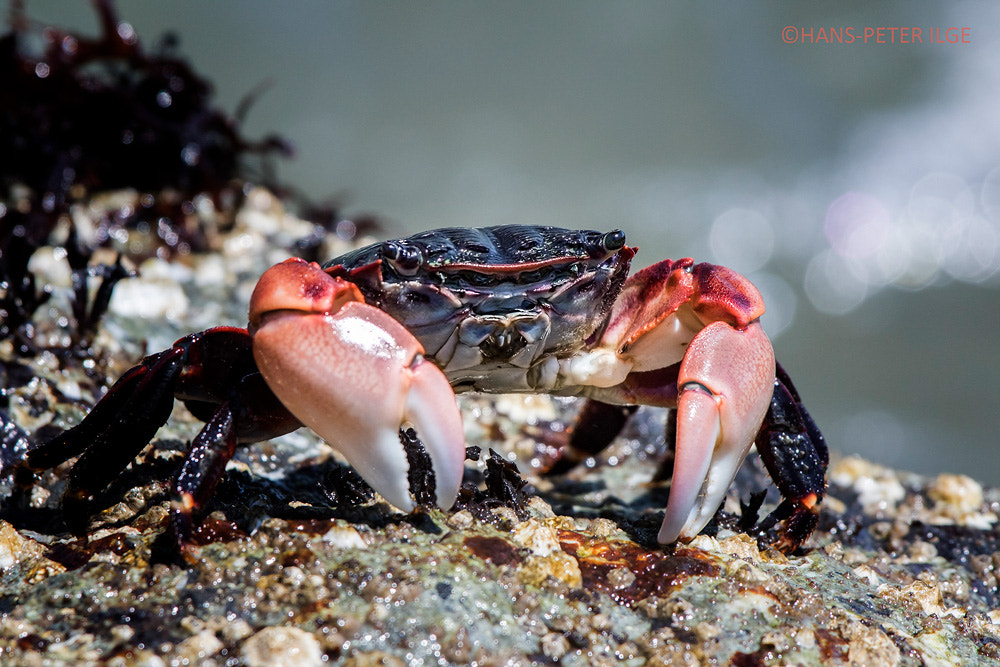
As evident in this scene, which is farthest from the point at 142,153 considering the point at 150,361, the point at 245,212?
the point at 150,361

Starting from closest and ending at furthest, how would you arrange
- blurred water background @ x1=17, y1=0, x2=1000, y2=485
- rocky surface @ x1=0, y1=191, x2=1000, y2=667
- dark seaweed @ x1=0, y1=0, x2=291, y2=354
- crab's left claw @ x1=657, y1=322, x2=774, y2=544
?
Answer: 1. rocky surface @ x1=0, y1=191, x2=1000, y2=667
2. crab's left claw @ x1=657, y1=322, x2=774, y2=544
3. dark seaweed @ x1=0, y1=0, x2=291, y2=354
4. blurred water background @ x1=17, y1=0, x2=1000, y2=485

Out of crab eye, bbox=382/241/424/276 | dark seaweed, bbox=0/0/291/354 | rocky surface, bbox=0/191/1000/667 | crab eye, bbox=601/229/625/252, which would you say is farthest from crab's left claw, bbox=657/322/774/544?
dark seaweed, bbox=0/0/291/354

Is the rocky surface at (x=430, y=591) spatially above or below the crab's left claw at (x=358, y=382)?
below

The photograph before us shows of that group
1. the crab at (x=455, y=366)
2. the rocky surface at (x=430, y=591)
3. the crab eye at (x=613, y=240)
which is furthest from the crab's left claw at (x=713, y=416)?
the crab eye at (x=613, y=240)

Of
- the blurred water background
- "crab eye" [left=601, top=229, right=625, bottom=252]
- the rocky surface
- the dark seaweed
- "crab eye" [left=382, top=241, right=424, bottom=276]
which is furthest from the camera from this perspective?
the blurred water background

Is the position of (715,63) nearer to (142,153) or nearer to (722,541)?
(142,153)

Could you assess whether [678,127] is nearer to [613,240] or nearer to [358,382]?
[613,240]

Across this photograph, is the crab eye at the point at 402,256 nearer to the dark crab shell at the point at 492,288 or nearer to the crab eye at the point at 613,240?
the dark crab shell at the point at 492,288

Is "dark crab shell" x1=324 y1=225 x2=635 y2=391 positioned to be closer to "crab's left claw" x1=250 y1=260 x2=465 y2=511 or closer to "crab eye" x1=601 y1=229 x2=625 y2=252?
"crab eye" x1=601 y1=229 x2=625 y2=252
